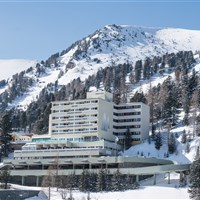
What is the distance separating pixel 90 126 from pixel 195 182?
42.6 m

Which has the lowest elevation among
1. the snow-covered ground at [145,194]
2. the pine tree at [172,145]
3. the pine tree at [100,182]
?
the snow-covered ground at [145,194]

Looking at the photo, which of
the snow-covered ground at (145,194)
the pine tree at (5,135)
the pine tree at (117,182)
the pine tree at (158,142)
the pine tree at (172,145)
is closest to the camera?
the snow-covered ground at (145,194)

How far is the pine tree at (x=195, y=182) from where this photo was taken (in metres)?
85.5

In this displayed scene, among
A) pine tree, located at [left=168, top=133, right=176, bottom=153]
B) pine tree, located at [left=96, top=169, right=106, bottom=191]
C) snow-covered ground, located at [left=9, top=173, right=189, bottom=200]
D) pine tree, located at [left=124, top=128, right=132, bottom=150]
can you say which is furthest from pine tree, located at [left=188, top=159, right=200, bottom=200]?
pine tree, located at [left=124, top=128, right=132, bottom=150]

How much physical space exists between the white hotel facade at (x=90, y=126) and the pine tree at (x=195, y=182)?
30.2 meters

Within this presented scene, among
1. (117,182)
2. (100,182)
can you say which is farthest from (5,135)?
(117,182)

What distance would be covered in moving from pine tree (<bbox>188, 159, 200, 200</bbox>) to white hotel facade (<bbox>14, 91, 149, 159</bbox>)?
99.0 ft

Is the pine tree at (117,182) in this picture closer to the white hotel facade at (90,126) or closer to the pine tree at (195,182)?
the pine tree at (195,182)

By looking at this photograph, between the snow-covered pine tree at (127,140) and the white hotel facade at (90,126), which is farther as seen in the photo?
the snow-covered pine tree at (127,140)

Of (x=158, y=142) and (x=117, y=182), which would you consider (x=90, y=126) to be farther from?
(x=117, y=182)

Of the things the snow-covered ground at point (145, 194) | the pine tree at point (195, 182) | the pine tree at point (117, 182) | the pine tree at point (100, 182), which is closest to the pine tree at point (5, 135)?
the snow-covered ground at point (145, 194)

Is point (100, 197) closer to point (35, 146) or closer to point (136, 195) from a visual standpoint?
point (136, 195)

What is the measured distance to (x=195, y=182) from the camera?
293 ft

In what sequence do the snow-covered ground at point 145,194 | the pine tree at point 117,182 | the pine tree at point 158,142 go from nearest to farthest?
the snow-covered ground at point 145,194 → the pine tree at point 117,182 → the pine tree at point 158,142
